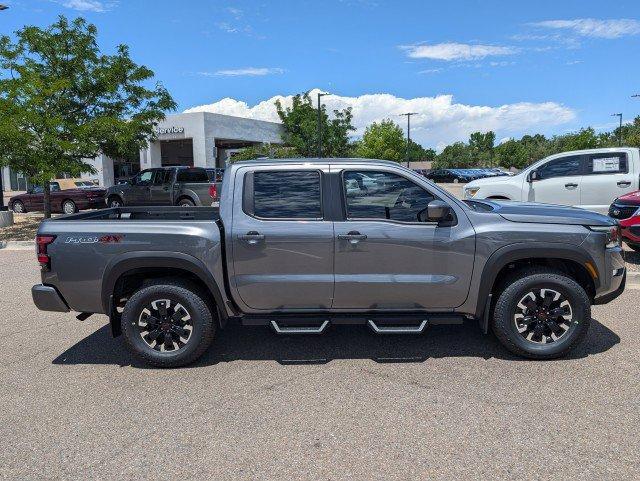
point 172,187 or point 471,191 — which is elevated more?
point 172,187

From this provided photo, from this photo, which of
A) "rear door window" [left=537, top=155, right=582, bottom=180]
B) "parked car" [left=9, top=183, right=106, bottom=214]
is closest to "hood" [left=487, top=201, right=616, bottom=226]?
"rear door window" [left=537, top=155, right=582, bottom=180]

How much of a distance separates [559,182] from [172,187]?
1302cm

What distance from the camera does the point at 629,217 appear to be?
825cm

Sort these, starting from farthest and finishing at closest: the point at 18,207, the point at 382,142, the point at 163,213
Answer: the point at 382,142 < the point at 18,207 < the point at 163,213

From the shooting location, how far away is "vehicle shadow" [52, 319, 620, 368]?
4785mm

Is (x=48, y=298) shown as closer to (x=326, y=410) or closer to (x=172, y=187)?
(x=326, y=410)

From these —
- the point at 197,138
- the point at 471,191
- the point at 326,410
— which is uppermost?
the point at 197,138

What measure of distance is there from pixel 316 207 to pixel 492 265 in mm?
1566

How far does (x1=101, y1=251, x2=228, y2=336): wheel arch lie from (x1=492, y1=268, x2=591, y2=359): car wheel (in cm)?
245

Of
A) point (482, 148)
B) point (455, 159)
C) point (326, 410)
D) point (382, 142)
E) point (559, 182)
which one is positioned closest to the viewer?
point (326, 410)

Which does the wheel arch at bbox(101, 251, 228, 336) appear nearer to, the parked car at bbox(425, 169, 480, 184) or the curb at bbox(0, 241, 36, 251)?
the curb at bbox(0, 241, 36, 251)

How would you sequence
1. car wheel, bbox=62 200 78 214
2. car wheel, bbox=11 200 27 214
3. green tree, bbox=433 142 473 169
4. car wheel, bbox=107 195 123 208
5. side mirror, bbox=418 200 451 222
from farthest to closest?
green tree, bbox=433 142 473 169, car wheel, bbox=11 200 27 214, car wheel, bbox=62 200 78 214, car wheel, bbox=107 195 123 208, side mirror, bbox=418 200 451 222

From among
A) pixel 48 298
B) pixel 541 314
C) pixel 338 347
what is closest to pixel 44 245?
pixel 48 298

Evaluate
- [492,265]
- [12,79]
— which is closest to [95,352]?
[492,265]
